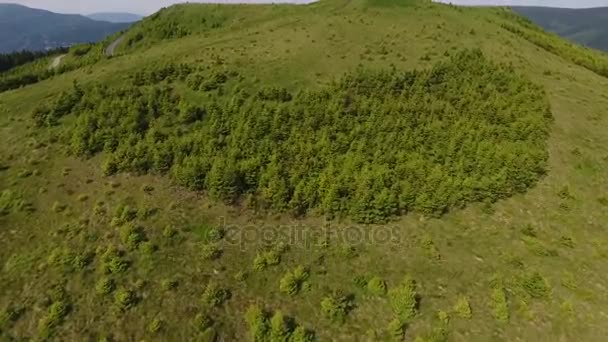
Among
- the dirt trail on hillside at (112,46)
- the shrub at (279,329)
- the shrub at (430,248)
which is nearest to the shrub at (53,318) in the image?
the shrub at (279,329)

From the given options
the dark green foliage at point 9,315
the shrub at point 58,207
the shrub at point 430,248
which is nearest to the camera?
the dark green foliage at point 9,315

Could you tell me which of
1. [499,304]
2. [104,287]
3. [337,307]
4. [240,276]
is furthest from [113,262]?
[499,304]

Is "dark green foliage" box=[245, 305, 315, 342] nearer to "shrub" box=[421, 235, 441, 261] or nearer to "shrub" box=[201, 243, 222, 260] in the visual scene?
"shrub" box=[201, 243, 222, 260]

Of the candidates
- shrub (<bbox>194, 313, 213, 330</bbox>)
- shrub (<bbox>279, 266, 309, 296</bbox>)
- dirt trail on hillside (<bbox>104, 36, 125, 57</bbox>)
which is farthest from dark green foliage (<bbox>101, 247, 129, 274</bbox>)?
dirt trail on hillside (<bbox>104, 36, 125, 57</bbox>)

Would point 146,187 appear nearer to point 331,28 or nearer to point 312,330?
point 312,330

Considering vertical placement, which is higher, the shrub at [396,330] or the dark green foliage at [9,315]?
the dark green foliage at [9,315]

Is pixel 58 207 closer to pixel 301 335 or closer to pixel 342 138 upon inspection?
pixel 301 335

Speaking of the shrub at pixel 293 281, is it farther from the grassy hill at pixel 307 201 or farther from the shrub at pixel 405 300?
the shrub at pixel 405 300
